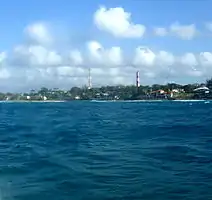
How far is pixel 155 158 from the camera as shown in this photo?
25422 mm

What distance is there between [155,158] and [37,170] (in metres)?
6.44

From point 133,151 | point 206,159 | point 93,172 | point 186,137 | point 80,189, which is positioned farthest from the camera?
point 186,137

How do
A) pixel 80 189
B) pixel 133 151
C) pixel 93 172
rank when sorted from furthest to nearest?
1. pixel 133 151
2. pixel 93 172
3. pixel 80 189

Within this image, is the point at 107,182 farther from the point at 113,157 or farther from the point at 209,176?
the point at 113,157

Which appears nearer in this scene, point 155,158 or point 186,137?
point 155,158

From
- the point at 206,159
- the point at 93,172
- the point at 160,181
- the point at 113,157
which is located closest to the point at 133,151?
the point at 113,157

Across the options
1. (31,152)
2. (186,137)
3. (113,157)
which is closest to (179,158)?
(113,157)

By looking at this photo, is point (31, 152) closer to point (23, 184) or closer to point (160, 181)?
point (23, 184)

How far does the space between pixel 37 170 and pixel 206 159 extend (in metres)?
8.64

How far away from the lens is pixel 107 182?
754 inches

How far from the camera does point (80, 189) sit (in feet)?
59.6

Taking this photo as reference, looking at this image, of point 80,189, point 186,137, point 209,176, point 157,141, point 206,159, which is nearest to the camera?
point 80,189

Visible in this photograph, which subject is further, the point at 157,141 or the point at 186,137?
the point at 186,137

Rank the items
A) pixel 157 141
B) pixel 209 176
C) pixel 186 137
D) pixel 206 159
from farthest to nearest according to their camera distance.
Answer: pixel 186 137 → pixel 157 141 → pixel 206 159 → pixel 209 176
